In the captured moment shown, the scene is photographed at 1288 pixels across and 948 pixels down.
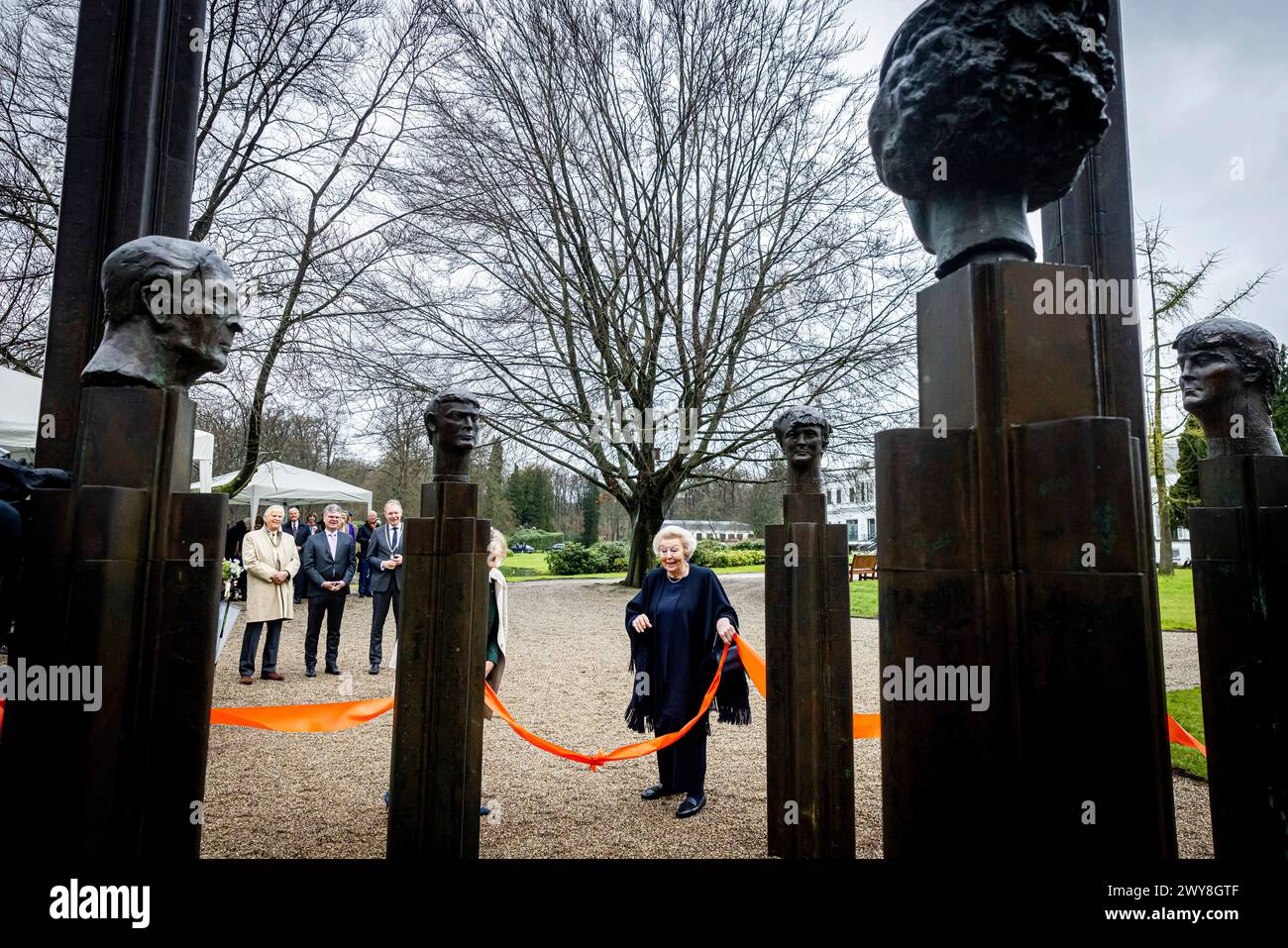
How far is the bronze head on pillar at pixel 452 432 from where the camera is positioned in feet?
10.5

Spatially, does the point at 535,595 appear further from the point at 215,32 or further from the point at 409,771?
the point at 409,771

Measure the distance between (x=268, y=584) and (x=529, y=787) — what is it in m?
4.19

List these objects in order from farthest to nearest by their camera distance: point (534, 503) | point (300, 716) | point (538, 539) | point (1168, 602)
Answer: point (534, 503)
point (538, 539)
point (1168, 602)
point (300, 716)

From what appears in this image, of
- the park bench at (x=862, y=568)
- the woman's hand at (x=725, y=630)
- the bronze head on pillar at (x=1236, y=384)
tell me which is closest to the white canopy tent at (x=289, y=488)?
the woman's hand at (x=725, y=630)

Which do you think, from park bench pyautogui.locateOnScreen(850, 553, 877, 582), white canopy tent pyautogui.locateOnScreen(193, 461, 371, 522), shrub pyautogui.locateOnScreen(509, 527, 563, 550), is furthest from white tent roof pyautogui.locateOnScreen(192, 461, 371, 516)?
shrub pyautogui.locateOnScreen(509, 527, 563, 550)

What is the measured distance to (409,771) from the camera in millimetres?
3010

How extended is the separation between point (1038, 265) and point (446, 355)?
1154cm


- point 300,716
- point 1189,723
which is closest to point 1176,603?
point 1189,723

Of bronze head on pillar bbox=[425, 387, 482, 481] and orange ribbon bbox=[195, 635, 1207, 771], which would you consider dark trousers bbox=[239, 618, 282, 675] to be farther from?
bronze head on pillar bbox=[425, 387, 482, 481]

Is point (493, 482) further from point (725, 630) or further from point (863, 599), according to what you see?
point (725, 630)

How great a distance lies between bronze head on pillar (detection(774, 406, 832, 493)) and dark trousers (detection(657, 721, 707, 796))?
63.4 inches

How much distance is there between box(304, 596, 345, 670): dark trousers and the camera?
24.8ft

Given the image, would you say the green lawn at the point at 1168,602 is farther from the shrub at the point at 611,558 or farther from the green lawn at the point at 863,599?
the shrub at the point at 611,558

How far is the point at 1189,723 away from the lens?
5664 millimetres
